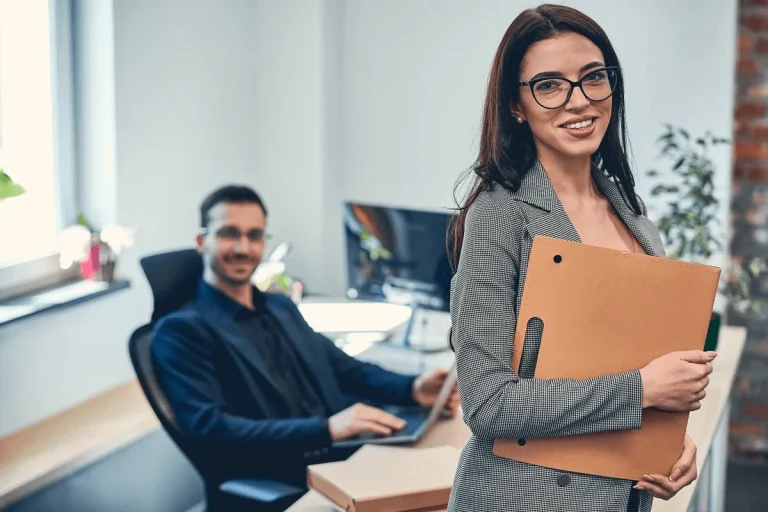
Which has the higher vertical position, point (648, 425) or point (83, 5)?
point (83, 5)

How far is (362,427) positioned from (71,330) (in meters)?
1.15

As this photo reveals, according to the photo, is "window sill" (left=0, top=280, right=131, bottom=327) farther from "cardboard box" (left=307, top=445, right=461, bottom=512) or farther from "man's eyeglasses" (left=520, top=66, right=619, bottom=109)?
"man's eyeglasses" (left=520, top=66, right=619, bottom=109)

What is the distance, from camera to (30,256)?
2.91 metres

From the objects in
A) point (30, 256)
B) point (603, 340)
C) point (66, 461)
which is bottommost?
point (66, 461)

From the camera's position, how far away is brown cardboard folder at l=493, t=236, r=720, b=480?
47.1 inches

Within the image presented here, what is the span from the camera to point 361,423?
223 centimetres

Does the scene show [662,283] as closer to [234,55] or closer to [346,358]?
[346,358]

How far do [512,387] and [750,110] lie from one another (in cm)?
299

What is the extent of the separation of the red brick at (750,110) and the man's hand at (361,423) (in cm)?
227

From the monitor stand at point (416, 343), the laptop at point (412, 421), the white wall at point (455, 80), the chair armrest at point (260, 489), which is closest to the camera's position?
the chair armrest at point (260, 489)

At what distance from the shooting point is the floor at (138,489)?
2693 mm

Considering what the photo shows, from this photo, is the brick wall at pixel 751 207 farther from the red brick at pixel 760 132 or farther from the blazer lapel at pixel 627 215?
the blazer lapel at pixel 627 215

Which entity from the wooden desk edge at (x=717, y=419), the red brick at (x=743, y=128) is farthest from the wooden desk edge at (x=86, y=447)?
the red brick at (x=743, y=128)

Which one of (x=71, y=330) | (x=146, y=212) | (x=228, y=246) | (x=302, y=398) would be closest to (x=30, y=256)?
(x=71, y=330)
